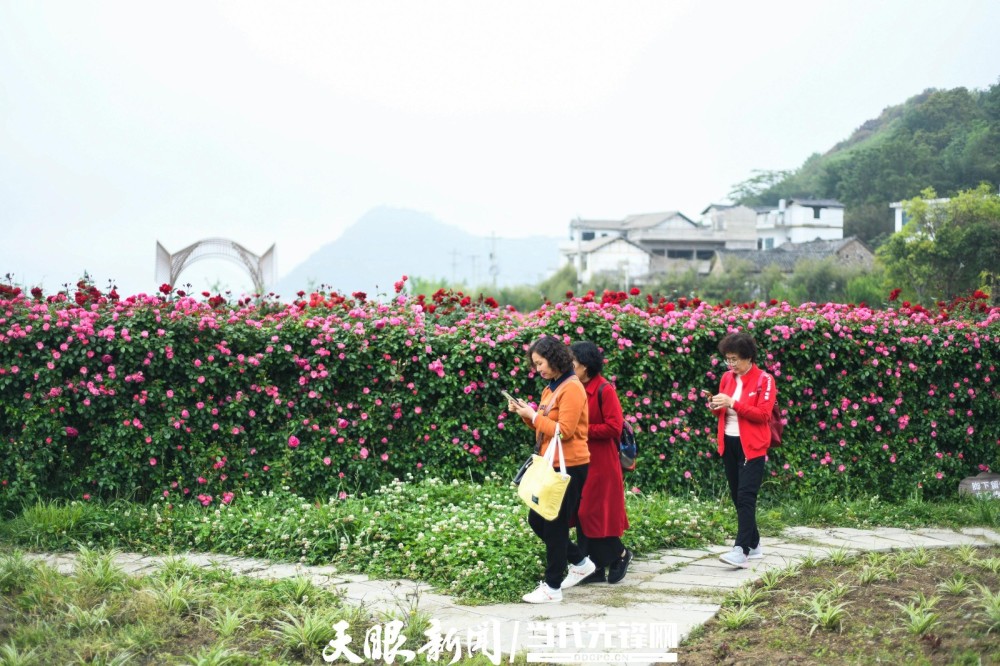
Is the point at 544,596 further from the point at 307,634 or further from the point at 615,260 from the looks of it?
the point at 615,260

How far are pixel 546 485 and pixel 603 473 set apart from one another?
0.61 meters

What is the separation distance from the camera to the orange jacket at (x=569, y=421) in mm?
4570

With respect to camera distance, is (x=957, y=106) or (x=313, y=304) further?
(x=957, y=106)

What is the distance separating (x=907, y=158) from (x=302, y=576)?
28.5 meters

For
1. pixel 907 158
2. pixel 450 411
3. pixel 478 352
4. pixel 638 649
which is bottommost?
pixel 638 649

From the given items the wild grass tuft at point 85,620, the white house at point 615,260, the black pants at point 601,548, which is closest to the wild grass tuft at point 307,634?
the wild grass tuft at point 85,620

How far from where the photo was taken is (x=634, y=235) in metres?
76.4

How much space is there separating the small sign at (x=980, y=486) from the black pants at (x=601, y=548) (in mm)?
4691

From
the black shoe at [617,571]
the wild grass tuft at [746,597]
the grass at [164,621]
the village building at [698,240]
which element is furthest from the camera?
the village building at [698,240]

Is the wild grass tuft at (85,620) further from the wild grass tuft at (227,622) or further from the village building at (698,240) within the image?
the village building at (698,240)

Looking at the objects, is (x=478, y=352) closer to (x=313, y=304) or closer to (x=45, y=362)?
(x=313, y=304)

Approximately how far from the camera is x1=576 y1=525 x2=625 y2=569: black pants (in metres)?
4.95

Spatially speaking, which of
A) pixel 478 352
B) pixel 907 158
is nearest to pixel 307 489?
pixel 478 352

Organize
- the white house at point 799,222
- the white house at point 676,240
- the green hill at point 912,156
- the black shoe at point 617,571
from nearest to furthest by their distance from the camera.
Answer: the black shoe at point 617,571
the green hill at point 912,156
the white house at point 799,222
the white house at point 676,240
